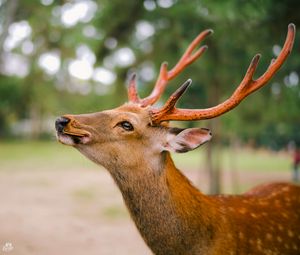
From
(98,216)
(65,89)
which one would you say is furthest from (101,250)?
(65,89)

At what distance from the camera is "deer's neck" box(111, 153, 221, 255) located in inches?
120

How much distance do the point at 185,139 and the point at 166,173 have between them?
293 millimetres

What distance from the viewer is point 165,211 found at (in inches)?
121

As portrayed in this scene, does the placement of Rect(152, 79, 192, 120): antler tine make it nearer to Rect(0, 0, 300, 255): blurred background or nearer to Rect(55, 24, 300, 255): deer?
Rect(55, 24, 300, 255): deer

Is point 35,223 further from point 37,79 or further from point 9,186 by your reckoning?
point 37,79

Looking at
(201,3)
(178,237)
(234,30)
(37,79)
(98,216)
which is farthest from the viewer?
(37,79)

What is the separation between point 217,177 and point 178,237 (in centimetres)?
827

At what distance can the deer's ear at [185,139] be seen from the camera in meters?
3.08

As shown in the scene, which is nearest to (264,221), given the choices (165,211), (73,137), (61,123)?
(165,211)

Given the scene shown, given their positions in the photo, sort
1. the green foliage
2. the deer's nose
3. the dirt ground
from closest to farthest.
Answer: the deer's nose
the dirt ground
the green foliage

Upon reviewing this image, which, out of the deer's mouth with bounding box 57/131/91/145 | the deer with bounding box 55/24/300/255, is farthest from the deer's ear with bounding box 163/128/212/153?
the deer's mouth with bounding box 57/131/91/145

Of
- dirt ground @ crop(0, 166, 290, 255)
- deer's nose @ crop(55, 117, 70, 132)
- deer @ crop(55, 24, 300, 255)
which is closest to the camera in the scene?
deer's nose @ crop(55, 117, 70, 132)

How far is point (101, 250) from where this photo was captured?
6109mm

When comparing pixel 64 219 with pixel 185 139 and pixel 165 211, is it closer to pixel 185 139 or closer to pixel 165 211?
pixel 165 211
